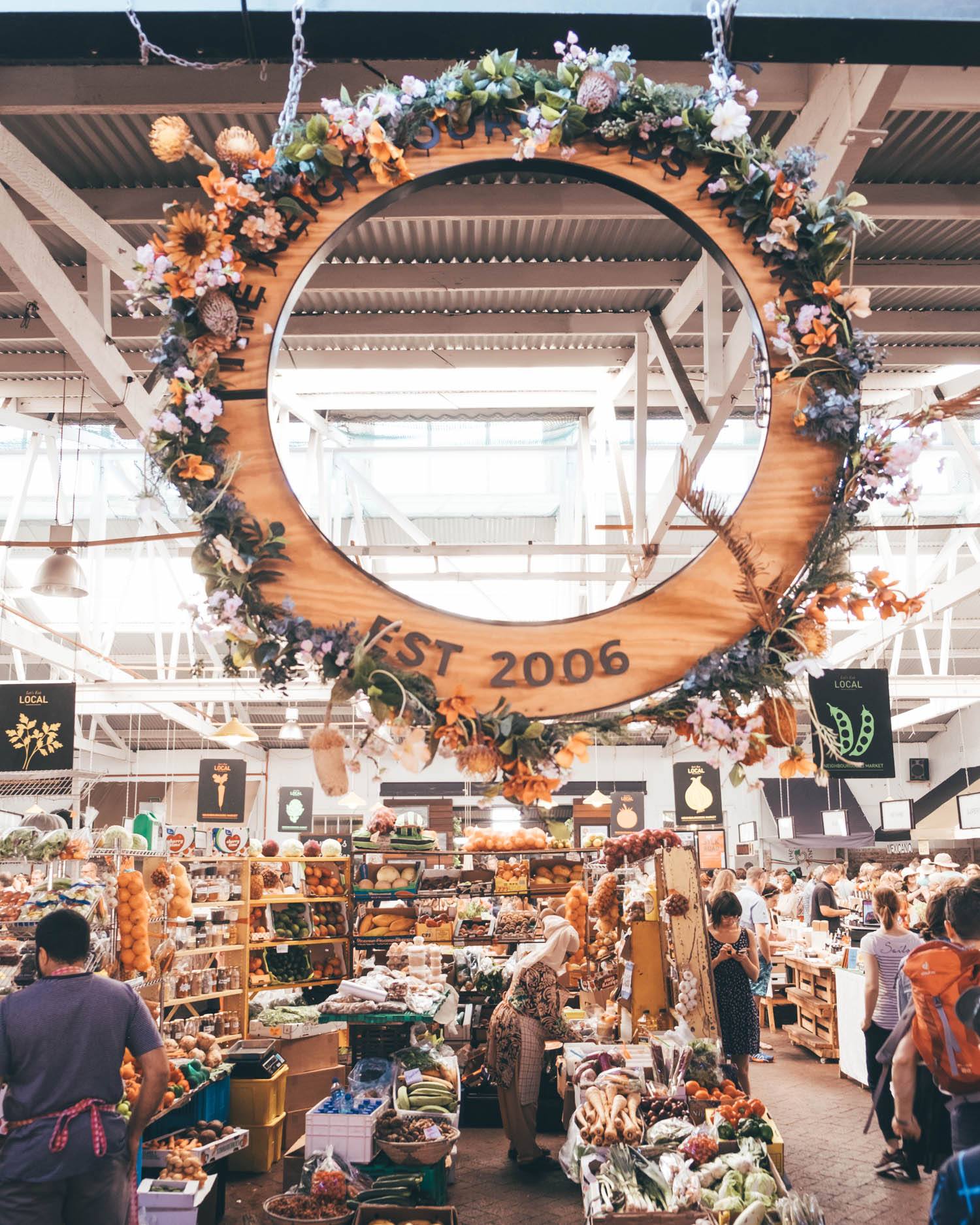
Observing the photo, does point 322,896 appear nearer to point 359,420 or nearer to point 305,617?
point 359,420

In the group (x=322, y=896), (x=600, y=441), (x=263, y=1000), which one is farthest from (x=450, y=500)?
(x=263, y=1000)

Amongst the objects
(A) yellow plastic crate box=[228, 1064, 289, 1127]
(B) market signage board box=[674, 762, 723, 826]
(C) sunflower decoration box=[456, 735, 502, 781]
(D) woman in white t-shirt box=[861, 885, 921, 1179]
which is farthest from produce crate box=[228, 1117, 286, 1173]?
(B) market signage board box=[674, 762, 723, 826]

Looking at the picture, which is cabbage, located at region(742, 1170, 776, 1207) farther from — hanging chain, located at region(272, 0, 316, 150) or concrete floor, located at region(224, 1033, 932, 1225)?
hanging chain, located at region(272, 0, 316, 150)

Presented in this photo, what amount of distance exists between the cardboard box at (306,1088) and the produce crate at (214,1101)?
27.7 inches

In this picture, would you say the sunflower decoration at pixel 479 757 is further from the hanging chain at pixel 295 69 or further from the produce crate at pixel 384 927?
the produce crate at pixel 384 927

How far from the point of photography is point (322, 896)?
35.2ft

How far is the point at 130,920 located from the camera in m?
6.75

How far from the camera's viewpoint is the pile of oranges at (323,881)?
10.8 meters

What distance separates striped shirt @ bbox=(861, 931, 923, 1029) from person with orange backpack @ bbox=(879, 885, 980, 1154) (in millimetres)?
2494

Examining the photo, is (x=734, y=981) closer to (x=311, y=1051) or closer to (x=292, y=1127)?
(x=311, y=1051)

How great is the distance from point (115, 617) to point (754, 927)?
835 cm

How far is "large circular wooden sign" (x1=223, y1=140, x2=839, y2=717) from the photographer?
4.30ft

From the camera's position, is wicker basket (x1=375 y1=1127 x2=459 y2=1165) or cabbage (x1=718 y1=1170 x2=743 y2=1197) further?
wicker basket (x1=375 y1=1127 x2=459 y2=1165)

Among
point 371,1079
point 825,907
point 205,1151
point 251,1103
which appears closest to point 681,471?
point 371,1079
